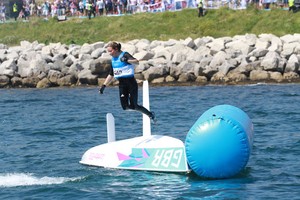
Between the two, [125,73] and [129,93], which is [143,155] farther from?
[125,73]

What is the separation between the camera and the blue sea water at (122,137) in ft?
44.8

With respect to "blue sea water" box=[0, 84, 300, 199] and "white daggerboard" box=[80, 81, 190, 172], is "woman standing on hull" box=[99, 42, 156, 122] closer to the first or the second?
"white daggerboard" box=[80, 81, 190, 172]

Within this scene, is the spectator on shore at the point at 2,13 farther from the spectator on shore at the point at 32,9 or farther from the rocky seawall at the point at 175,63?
the rocky seawall at the point at 175,63

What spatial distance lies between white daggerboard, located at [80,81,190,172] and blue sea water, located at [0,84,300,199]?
0.51 feet

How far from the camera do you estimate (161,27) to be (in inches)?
1658

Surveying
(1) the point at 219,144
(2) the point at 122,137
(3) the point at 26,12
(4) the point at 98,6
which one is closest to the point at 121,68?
(1) the point at 219,144

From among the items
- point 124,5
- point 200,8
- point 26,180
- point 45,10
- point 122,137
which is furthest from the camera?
point 45,10

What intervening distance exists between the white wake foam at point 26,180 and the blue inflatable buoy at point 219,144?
240 cm

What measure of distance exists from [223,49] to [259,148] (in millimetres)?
16328

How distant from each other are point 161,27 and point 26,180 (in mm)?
27978

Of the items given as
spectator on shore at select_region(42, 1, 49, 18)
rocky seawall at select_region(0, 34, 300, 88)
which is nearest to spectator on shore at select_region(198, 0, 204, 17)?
rocky seawall at select_region(0, 34, 300, 88)

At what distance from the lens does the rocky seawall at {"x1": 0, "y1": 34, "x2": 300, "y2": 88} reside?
3072cm

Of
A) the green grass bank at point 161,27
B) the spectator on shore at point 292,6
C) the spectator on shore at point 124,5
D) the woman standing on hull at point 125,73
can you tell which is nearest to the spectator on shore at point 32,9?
the green grass bank at point 161,27

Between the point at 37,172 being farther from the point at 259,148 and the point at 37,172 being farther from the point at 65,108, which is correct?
the point at 65,108
